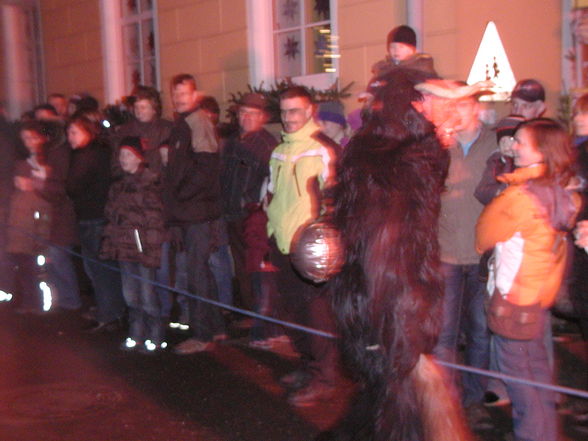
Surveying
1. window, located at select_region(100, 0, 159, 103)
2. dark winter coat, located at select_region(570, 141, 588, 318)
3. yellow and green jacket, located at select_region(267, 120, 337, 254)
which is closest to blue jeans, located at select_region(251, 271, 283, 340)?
yellow and green jacket, located at select_region(267, 120, 337, 254)

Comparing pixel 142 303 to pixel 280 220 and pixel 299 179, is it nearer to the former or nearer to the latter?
pixel 280 220

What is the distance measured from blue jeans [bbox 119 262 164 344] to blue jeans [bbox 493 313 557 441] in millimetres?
3343

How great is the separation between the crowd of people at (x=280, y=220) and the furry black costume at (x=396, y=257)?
6cm

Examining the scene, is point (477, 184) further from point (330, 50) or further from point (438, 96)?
point (330, 50)

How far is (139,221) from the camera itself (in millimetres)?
6590

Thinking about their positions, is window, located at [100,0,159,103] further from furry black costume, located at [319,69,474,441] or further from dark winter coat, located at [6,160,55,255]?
furry black costume, located at [319,69,474,441]

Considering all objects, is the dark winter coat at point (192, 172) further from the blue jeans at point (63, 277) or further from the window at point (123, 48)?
the window at point (123, 48)

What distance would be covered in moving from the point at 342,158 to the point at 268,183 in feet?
8.82

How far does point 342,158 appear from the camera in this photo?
3369 millimetres

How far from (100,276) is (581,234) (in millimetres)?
4584

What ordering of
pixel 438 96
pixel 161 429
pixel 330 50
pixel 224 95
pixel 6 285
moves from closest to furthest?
1. pixel 438 96
2. pixel 161 429
3. pixel 6 285
4. pixel 330 50
5. pixel 224 95

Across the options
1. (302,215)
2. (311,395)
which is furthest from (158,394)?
(302,215)

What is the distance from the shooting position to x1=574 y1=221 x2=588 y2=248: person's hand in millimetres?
4414

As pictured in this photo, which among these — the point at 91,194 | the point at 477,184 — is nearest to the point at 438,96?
the point at 477,184
